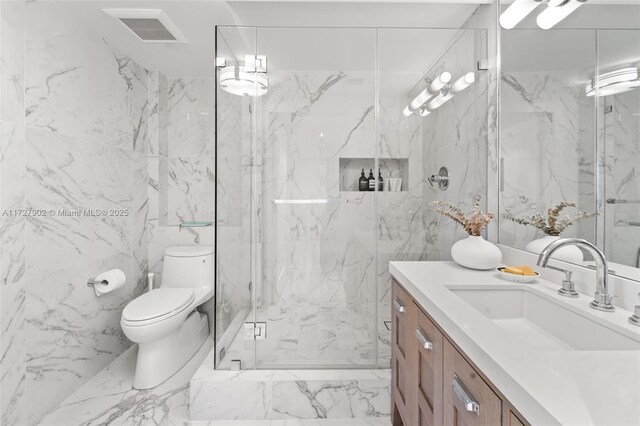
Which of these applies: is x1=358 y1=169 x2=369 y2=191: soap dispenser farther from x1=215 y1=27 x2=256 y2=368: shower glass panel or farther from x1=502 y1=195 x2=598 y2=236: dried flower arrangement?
x1=502 y1=195 x2=598 y2=236: dried flower arrangement

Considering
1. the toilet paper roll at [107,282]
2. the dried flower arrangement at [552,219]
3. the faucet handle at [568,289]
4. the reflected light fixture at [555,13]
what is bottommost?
the toilet paper roll at [107,282]

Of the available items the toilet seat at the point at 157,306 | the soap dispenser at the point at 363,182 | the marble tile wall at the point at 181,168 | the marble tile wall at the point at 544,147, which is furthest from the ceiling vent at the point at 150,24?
the marble tile wall at the point at 544,147

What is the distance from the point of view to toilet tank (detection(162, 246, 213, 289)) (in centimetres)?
233

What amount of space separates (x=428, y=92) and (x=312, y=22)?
0.90 meters

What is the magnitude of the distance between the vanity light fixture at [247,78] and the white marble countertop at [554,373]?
1603 millimetres

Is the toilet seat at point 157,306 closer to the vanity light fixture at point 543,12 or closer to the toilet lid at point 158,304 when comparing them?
the toilet lid at point 158,304

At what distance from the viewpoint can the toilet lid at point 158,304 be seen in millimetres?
1781

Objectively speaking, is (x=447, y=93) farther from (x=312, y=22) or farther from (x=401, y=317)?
(x=401, y=317)

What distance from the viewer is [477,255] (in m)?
1.35

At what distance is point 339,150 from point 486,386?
4.74ft

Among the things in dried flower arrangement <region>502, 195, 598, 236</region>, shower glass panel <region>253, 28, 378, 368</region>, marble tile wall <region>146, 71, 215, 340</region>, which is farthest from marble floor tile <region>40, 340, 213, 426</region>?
dried flower arrangement <region>502, 195, 598, 236</region>

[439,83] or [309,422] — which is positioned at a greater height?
[439,83]

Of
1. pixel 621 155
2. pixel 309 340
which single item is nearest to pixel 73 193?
pixel 309 340

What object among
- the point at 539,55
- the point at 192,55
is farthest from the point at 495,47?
the point at 192,55
